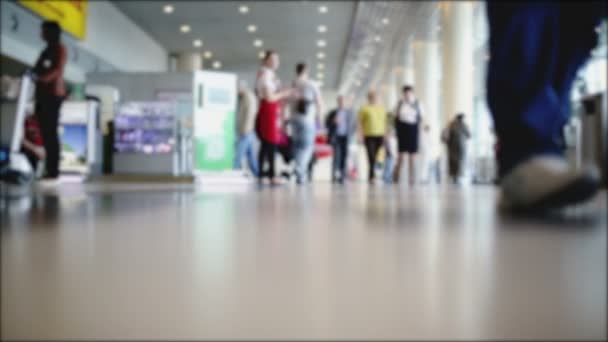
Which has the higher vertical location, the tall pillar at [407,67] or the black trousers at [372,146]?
the tall pillar at [407,67]

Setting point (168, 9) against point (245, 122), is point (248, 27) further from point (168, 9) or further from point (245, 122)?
point (245, 122)

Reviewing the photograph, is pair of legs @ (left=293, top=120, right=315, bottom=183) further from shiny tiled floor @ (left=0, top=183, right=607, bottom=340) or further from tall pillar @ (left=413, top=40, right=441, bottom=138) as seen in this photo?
tall pillar @ (left=413, top=40, right=441, bottom=138)

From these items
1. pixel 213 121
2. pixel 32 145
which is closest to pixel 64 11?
pixel 213 121

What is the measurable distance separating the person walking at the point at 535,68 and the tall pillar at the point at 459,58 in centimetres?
1592

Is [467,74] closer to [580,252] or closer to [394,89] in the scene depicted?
[394,89]

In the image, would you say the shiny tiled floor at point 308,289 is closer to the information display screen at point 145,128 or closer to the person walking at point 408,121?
the person walking at point 408,121

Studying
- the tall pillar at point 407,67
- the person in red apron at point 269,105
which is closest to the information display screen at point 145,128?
the person in red apron at point 269,105

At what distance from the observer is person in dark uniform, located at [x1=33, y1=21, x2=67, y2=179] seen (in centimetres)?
579

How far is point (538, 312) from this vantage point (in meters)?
0.54

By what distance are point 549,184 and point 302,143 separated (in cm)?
625

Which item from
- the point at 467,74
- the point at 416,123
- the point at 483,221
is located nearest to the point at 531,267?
the point at 483,221

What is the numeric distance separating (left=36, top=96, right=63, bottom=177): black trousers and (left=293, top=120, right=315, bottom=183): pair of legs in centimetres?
267

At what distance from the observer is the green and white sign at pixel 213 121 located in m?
11.0

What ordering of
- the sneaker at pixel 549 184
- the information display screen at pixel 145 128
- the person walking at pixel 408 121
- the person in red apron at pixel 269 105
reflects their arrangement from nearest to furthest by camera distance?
the sneaker at pixel 549 184 → the person in red apron at pixel 269 105 → the person walking at pixel 408 121 → the information display screen at pixel 145 128
